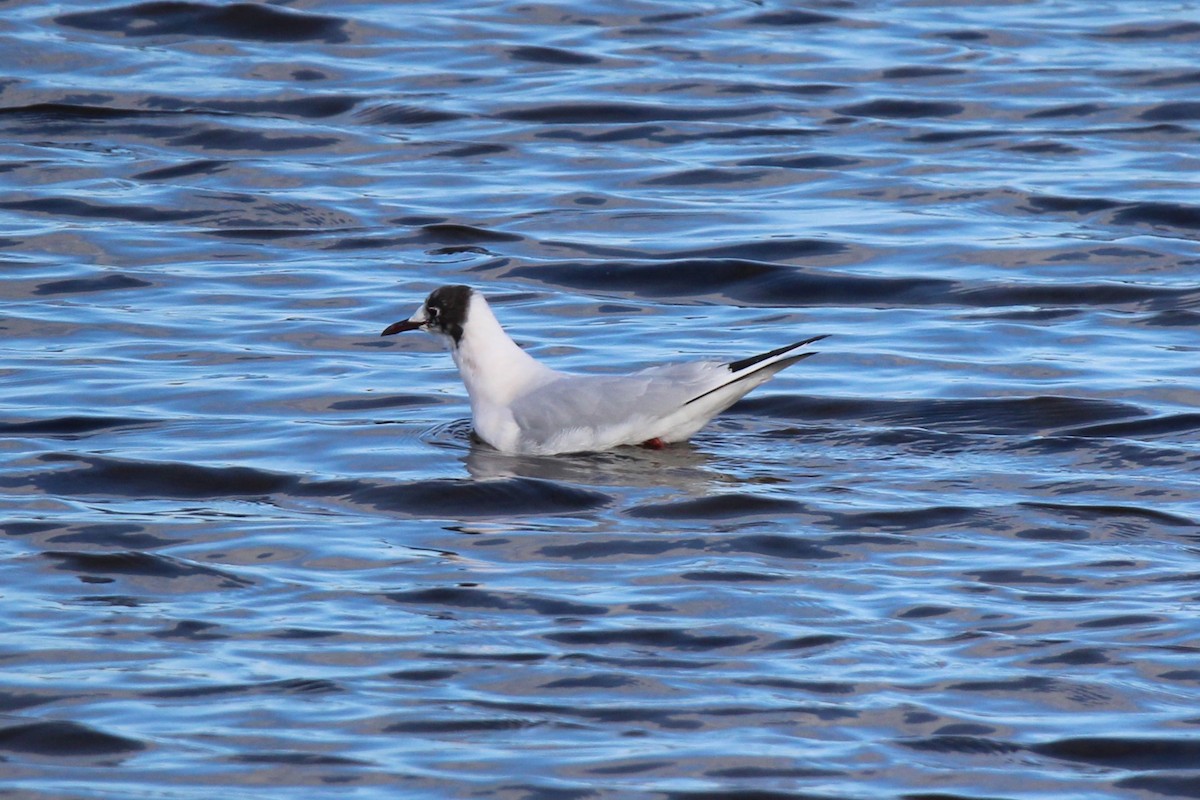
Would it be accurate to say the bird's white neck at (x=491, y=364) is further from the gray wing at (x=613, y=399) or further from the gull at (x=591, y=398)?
the gray wing at (x=613, y=399)

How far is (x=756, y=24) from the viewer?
64.7 ft

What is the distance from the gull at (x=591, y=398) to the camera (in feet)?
30.5

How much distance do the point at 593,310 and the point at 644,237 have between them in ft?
5.19

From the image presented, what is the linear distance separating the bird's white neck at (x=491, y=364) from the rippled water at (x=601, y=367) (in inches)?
11.9

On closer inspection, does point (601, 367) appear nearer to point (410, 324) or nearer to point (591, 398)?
point (410, 324)

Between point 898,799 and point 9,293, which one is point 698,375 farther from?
point 9,293

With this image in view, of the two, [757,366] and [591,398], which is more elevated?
[757,366]

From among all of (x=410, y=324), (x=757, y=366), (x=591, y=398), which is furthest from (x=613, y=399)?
(x=410, y=324)

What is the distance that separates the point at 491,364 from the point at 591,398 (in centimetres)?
73

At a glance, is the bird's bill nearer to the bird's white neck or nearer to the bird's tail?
the bird's white neck

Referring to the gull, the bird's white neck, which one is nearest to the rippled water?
the gull

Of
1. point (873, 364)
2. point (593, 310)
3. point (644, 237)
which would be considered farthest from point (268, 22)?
point (873, 364)

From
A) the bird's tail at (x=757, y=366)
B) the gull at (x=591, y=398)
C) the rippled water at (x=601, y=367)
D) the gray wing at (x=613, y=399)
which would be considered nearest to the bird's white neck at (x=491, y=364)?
the gull at (x=591, y=398)

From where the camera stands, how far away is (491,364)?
9.99 m
